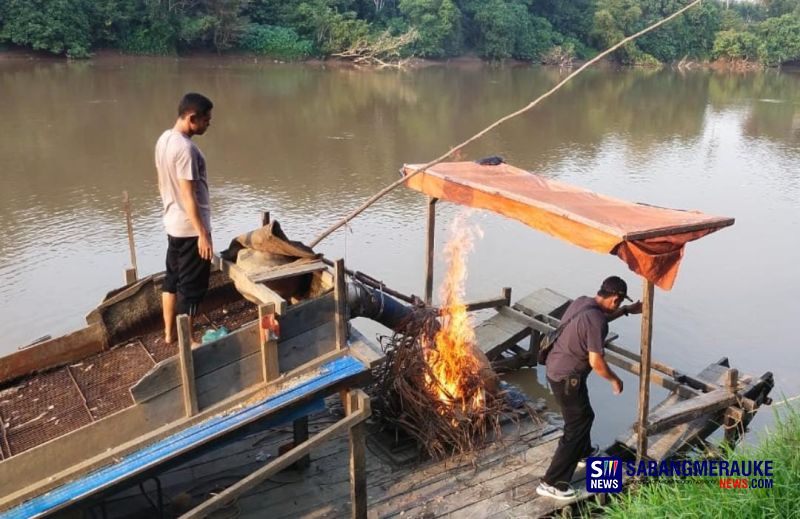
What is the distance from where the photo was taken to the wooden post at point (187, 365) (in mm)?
3430

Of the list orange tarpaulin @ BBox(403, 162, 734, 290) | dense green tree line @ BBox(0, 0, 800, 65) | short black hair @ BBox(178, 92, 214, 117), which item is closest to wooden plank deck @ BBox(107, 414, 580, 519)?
orange tarpaulin @ BBox(403, 162, 734, 290)

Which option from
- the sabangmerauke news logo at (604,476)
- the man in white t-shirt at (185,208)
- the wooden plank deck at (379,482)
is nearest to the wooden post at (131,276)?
the man in white t-shirt at (185,208)

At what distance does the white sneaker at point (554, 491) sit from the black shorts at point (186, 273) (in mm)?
2501

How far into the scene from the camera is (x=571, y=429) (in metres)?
4.48

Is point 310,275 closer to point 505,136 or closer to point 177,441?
point 177,441

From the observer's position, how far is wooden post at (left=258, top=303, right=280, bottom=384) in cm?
373

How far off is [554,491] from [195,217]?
2.81 meters

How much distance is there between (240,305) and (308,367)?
1.16m

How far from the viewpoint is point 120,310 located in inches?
177

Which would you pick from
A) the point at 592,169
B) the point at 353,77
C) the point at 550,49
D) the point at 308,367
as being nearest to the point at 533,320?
the point at 308,367

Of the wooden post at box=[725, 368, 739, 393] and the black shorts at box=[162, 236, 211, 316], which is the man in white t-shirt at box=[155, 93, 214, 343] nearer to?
the black shorts at box=[162, 236, 211, 316]

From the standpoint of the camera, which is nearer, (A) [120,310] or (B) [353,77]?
(A) [120,310]

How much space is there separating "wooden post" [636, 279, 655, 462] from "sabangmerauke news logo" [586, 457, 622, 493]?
0.24 metres

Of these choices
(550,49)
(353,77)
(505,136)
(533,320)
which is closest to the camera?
(533,320)
